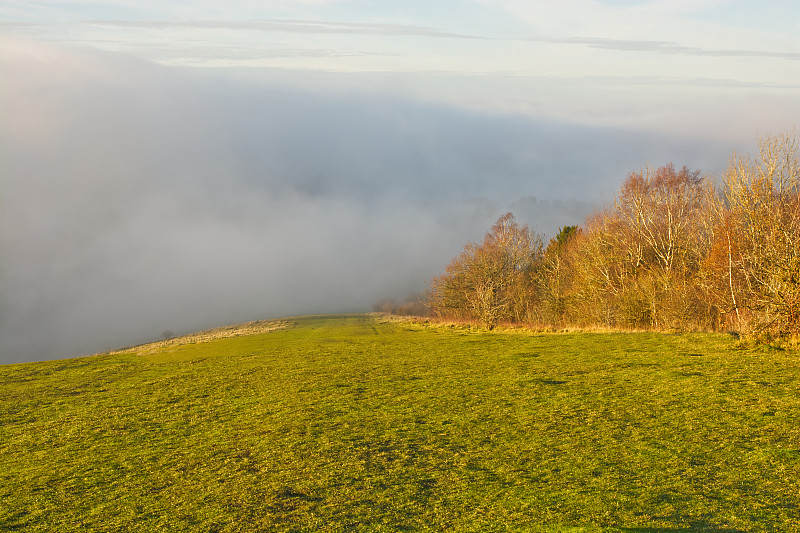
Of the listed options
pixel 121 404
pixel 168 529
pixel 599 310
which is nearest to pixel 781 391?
pixel 168 529

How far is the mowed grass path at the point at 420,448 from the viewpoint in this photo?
6.77 meters

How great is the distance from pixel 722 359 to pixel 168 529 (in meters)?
16.3

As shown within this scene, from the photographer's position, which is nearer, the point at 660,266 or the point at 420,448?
the point at 420,448

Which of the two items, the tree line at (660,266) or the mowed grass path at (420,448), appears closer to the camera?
the mowed grass path at (420,448)

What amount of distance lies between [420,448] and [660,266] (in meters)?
33.5

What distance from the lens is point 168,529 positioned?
657 cm

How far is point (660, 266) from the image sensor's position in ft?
124

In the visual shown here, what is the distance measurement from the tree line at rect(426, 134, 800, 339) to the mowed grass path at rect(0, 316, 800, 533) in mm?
2692

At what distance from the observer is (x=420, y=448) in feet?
31.0

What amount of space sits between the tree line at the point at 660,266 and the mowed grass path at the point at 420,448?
8.83 ft

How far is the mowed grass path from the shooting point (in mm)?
6770

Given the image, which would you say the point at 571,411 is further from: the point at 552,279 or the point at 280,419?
the point at 552,279

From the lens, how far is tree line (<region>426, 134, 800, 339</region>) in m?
18.4

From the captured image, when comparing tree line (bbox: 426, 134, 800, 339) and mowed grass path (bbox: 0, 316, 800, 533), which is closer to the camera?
mowed grass path (bbox: 0, 316, 800, 533)
